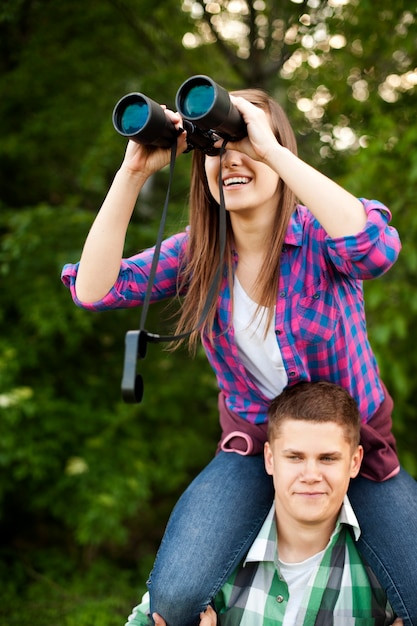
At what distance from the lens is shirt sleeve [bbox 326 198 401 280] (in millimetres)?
1593

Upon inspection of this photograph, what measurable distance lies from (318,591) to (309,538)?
14cm

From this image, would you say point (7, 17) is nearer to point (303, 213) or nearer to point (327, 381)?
point (303, 213)

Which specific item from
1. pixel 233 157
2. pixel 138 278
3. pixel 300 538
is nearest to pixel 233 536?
pixel 300 538

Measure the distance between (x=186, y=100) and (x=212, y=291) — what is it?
0.46 m

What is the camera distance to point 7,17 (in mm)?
3293

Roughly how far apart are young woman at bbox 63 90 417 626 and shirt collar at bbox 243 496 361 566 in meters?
0.03

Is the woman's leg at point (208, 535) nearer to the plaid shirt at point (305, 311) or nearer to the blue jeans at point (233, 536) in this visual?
the blue jeans at point (233, 536)

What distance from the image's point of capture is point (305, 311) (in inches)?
74.0

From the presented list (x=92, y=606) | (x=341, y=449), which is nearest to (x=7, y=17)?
(x=341, y=449)

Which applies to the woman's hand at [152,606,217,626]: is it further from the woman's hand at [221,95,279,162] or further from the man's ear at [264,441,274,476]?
the woman's hand at [221,95,279,162]

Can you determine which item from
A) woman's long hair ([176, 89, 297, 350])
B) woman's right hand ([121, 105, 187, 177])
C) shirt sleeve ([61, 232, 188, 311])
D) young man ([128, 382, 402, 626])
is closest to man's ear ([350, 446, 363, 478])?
young man ([128, 382, 402, 626])

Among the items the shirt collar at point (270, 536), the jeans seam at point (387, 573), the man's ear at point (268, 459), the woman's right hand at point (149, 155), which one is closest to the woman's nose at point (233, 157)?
the woman's right hand at point (149, 155)

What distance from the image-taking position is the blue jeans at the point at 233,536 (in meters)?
1.84

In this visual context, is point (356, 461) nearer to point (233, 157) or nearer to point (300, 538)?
point (300, 538)
